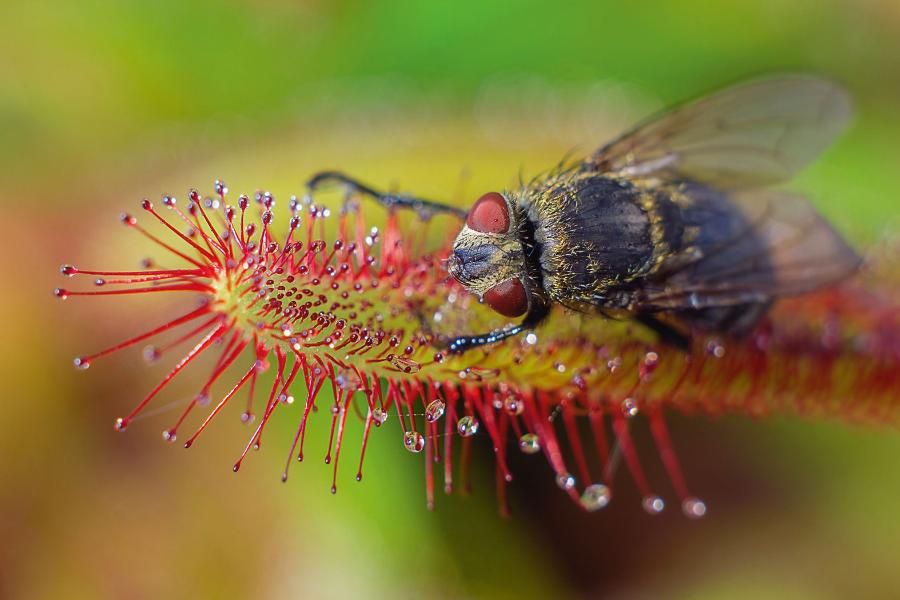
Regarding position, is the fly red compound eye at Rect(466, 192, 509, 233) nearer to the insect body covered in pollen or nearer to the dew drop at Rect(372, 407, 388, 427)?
the insect body covered in pollen

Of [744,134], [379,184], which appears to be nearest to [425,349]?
[379,184]

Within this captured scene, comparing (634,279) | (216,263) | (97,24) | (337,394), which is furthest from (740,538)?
(97,24)

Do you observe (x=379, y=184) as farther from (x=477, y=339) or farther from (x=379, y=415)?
(x=379, y=415)

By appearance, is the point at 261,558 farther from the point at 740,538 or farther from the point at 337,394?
the point at 740,538

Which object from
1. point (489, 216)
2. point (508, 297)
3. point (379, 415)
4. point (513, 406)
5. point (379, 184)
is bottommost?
point (513, 406)

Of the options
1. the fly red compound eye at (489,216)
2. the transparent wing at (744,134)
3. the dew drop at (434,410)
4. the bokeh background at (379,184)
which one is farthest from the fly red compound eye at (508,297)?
the bokeh background at (379,184)
